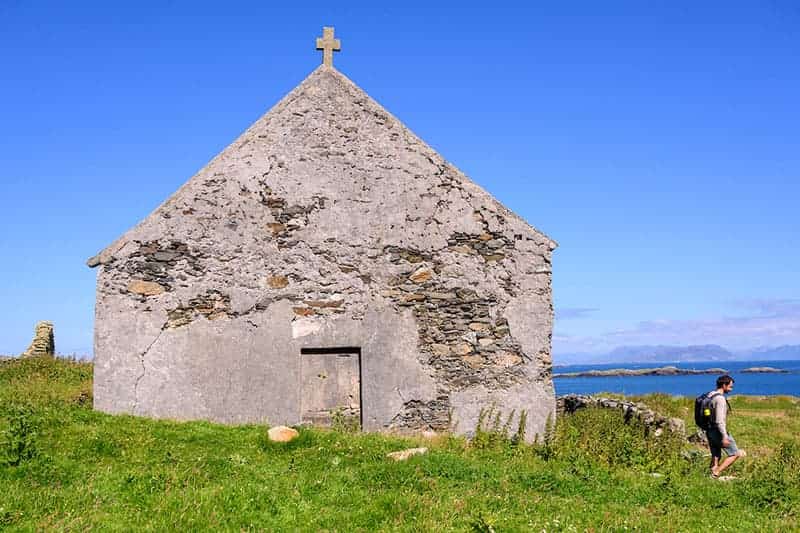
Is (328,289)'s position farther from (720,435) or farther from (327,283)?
(720,435)

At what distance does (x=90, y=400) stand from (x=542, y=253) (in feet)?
28.5

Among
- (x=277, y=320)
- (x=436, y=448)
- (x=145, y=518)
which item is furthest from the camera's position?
(x=277, y=320)

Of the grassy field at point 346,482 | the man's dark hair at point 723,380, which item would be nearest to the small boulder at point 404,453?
the grassy field at point 346,482

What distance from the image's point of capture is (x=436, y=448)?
11750 mm

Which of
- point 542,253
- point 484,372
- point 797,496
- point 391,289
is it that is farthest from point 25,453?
point 797,496

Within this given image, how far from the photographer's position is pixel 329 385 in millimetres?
13641

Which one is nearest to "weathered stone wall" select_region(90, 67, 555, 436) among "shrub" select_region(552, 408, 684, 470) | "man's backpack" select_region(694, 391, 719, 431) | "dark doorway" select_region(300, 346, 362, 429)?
"dark doorway" select_region(300, 346, 362, 429)

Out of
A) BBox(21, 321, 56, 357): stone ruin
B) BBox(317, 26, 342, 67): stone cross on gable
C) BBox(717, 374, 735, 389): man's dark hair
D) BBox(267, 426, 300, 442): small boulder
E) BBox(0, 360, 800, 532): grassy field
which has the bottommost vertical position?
BBox(0, 360, 800, 532): grassy field

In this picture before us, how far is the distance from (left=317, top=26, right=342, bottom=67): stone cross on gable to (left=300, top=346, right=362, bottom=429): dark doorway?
557 centimetres

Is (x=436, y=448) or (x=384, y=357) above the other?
(x=384, y=357)

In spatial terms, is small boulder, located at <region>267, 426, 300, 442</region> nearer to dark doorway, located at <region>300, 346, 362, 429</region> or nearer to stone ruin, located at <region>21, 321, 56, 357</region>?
dark doorway, located at <region>300, 346, 362, 429</region>

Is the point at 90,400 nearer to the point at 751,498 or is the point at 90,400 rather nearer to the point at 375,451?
the point at 375,451

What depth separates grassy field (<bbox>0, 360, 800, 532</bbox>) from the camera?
7.87 m

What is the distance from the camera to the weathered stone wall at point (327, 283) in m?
13.1
